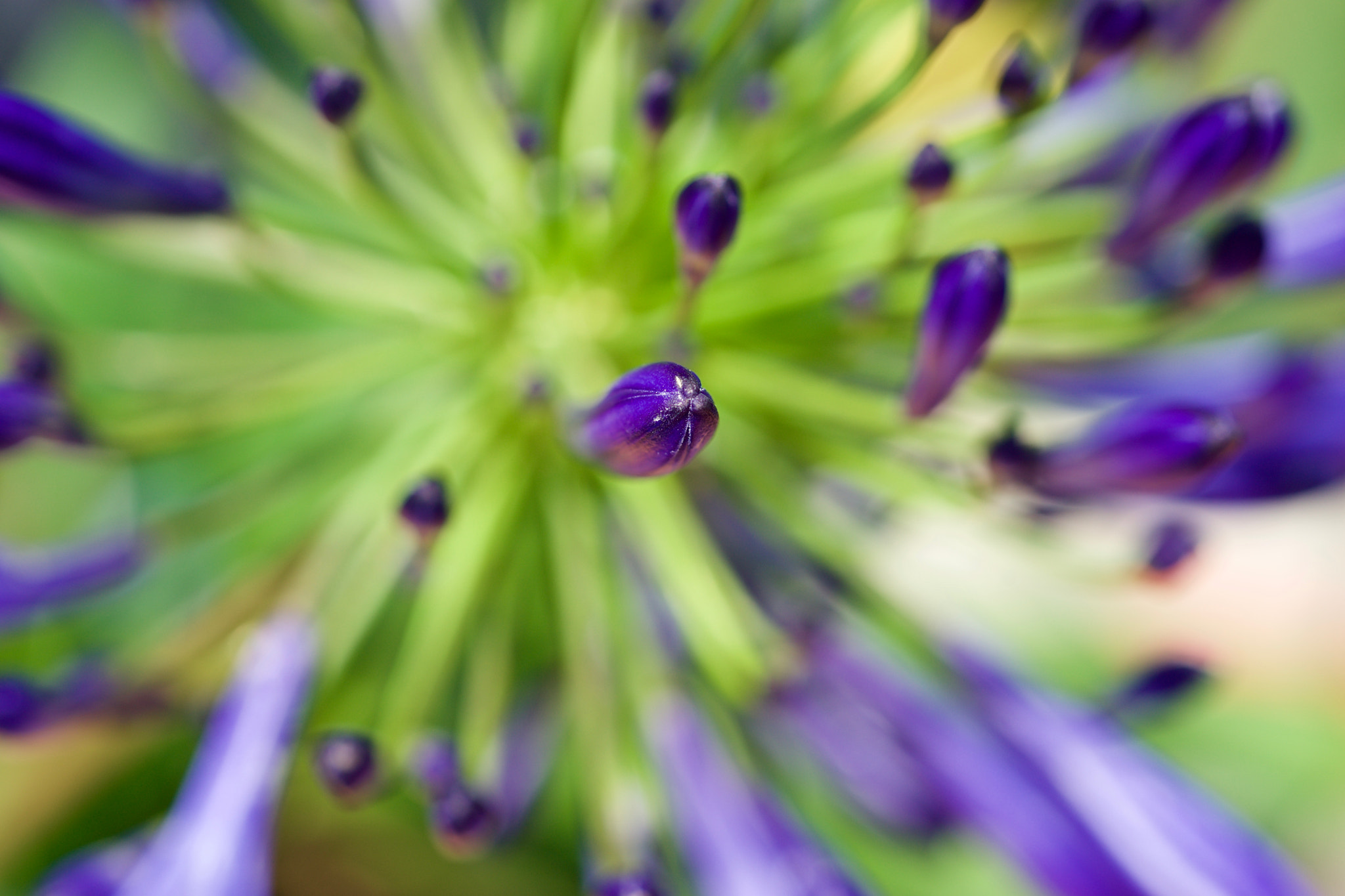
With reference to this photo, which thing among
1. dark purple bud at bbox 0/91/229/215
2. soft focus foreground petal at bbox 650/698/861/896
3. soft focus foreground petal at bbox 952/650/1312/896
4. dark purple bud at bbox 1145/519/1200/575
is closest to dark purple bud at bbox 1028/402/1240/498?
dark purple bud at bbox 1145/519/1200/575

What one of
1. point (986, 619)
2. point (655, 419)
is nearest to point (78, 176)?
point (655, 419)

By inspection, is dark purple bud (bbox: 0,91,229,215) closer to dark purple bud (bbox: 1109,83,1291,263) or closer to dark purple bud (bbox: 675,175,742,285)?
dark purple bud (bbox: 675,175,742,285)

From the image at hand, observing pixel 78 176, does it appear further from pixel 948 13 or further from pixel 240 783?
pixel 948 13

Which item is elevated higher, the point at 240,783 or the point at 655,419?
the point at 655,419

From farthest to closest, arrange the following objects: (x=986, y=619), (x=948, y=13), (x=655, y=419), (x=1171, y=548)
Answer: (x=986, y=619), (x=1171, y=548), (x=948, y=13), (x=655, y=419)

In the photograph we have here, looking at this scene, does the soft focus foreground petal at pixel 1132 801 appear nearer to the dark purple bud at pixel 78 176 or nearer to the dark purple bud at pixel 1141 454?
the dark purple bud at pixel 1141 454

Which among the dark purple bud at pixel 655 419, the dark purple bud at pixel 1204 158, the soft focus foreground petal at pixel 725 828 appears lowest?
the soft focus foreground petal at pixel 725 828

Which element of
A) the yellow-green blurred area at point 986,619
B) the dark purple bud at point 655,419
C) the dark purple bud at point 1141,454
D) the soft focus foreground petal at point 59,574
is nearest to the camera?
the dark purple bud at point 655,419

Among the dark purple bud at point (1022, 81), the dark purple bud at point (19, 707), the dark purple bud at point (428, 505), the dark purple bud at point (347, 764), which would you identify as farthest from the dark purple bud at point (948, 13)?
the dark purple bud at point (19, 707)
